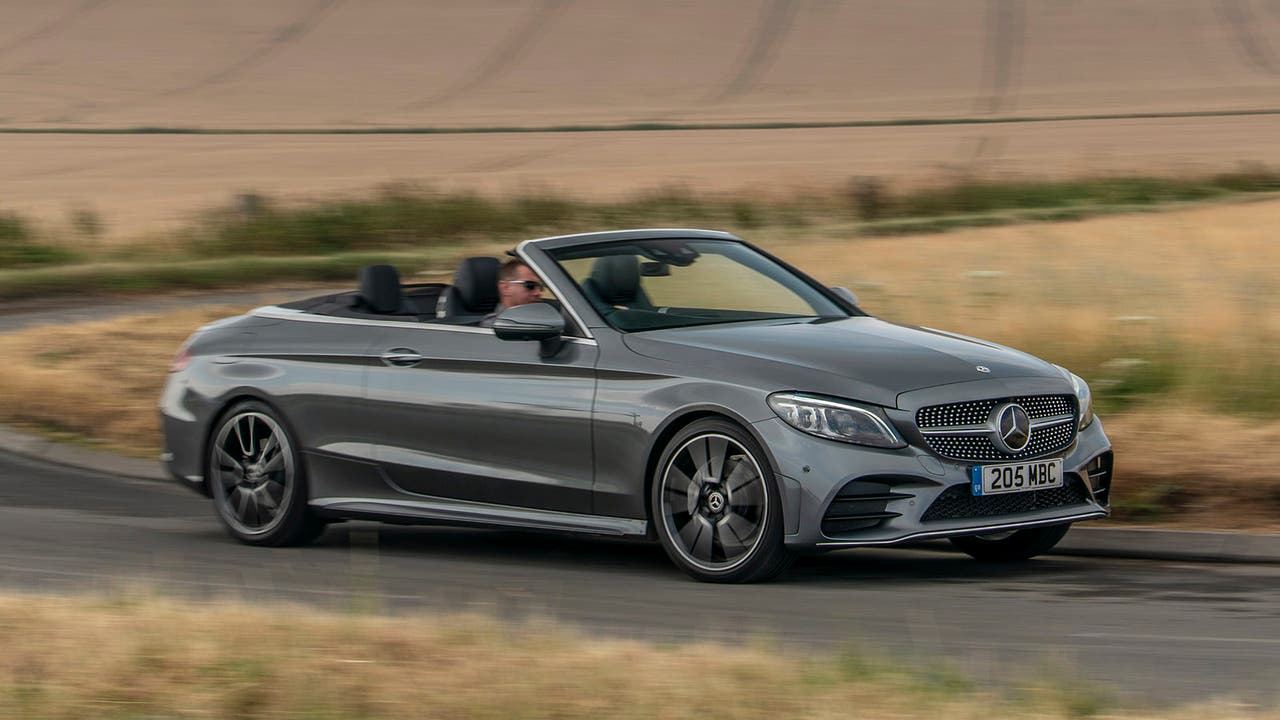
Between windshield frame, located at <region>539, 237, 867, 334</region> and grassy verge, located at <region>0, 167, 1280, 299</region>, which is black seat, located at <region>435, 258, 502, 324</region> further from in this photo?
grassy verge, located at <region>0, 167, 1280, 299</region>

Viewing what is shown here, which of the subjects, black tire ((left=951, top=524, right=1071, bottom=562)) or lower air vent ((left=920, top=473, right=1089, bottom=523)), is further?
black tire ((left=951, top=524, right=1071, bottom=562))

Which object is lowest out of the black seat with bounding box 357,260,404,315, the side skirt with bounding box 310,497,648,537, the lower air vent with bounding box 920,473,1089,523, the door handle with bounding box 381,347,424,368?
the side skirt with bounding box 310,497,648,537

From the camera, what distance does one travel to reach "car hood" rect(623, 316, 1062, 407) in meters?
7.61

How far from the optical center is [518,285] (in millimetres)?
8750

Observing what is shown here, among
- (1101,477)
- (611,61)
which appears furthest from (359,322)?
(611,61)

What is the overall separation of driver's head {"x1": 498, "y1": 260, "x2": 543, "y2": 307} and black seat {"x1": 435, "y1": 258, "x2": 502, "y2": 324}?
67mm

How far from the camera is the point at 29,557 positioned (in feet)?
28.8

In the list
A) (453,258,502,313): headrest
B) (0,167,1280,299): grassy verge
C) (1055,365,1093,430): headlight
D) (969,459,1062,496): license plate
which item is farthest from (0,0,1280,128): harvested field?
(969,459,1062,496): license plate

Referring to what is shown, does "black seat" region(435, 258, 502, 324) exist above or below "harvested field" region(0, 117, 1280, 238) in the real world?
below

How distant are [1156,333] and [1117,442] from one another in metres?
Answer: 2.79

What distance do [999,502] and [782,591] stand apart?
0.90 metres

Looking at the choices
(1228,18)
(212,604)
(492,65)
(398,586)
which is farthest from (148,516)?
(1228,18)

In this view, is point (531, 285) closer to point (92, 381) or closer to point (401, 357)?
point (401, 357)

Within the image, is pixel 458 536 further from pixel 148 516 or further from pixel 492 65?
pixel 492 65
